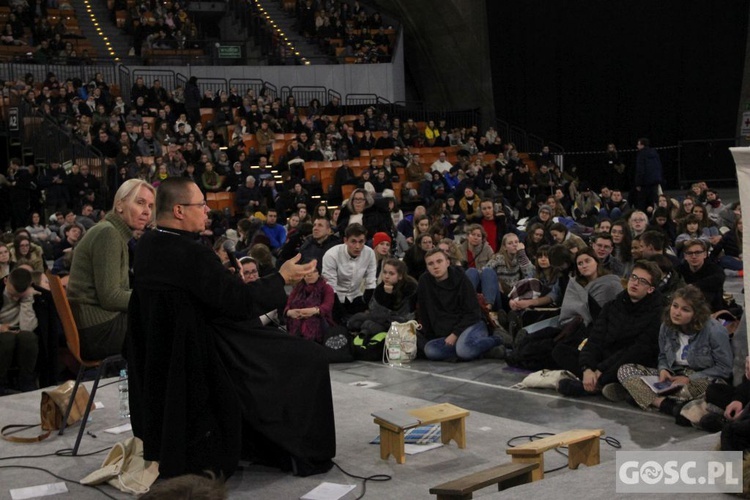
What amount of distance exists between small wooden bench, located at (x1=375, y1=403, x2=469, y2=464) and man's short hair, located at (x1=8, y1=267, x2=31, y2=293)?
12.6 ft

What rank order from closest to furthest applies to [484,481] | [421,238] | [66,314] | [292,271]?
[484,481], [292,271], [66,314], [421,238]

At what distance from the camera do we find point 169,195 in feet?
14.5

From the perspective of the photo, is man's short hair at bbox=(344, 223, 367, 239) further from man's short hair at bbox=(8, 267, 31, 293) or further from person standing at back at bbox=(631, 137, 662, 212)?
person standing at back at bbox=(631, 137, 662, 212)

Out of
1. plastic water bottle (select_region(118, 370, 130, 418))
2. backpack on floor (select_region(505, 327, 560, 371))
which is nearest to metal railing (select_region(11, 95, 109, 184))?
backpack on floor (select_region(505, 327, 560, 371))

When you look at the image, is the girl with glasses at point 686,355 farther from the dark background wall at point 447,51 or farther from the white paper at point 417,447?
the dark background wall at point 447,51

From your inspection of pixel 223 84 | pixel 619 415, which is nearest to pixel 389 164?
pixel 223 84

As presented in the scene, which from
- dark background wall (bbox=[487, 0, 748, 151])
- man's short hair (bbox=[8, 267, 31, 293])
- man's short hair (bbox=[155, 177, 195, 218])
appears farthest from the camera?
dark background wall (bbox=[487, 0, 748, 151])

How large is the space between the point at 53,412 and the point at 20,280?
230cm

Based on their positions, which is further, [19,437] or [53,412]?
[53,412]

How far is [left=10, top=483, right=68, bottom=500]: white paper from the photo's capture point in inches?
179

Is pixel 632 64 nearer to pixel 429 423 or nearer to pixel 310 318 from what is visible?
pixel 310 318

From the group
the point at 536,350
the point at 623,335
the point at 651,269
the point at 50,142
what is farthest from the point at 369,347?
the point at 50,142

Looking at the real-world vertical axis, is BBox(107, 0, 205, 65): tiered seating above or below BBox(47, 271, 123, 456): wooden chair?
above

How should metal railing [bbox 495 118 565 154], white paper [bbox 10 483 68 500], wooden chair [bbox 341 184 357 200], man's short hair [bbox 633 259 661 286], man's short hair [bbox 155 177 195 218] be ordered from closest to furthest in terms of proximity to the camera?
man's short hair [bbox 155 177 195 218] < white paper [bbox 10 483 68 500] < man's short hair [bbox 633 259 661 286] < wooden chair [bbox 341 184 357 200] < metal railing [bbox 495 118 565 154]
